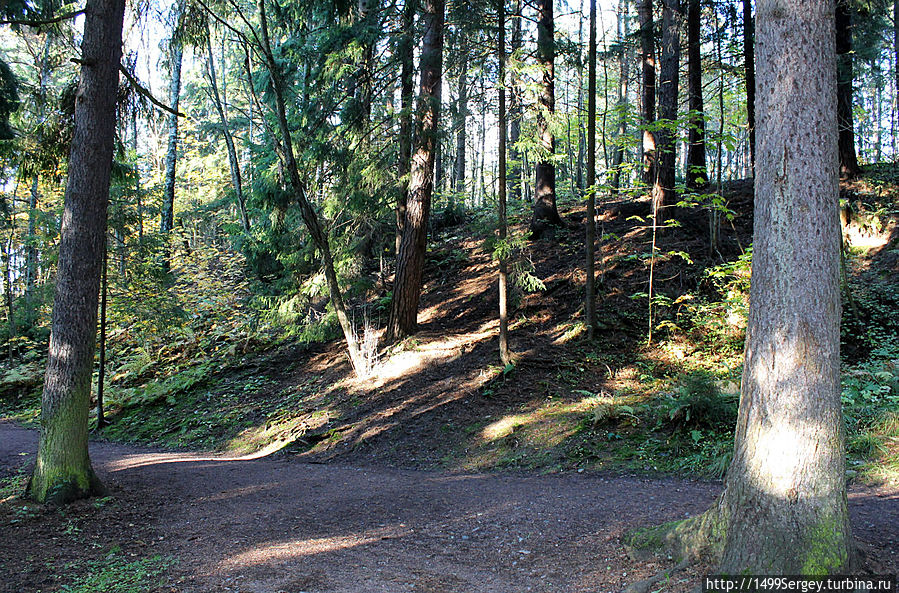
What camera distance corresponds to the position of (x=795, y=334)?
325 centimetres

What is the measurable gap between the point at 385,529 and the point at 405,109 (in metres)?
8.27

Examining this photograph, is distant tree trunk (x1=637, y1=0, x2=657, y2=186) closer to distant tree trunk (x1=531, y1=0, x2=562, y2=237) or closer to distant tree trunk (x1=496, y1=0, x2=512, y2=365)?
distant tree trunk (x1=531, y1=0, x2=562, y2=237)

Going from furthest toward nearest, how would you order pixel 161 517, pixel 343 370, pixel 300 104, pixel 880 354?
pixel 300 104
pixel 343 370
pixel 880 354
pixel 161 517

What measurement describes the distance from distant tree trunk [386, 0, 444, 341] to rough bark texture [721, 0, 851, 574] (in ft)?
26.4

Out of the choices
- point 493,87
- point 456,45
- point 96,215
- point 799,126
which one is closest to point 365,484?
point 96,215

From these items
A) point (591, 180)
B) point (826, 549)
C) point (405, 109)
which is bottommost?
point (826, 549)

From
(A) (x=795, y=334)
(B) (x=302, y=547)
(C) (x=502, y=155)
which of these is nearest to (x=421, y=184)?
(C) (x=502, y=155)

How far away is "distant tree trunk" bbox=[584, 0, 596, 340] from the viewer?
976 cm

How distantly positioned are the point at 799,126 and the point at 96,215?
7.25 m

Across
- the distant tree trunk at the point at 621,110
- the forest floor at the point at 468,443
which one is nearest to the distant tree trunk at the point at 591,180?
the distant tree trunk at the point at 621,110

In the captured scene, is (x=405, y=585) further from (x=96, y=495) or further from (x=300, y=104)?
(x=300, y=104)

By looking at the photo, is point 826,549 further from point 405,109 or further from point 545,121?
point 405,109

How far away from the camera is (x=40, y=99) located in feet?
25.3

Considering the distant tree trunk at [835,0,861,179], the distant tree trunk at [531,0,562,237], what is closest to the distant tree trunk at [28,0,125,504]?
the distant tree trunk at [531,0,562,237]
